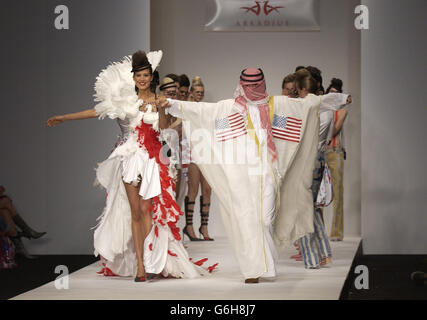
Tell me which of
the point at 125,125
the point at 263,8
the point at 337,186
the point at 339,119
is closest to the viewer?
the point at 125,125

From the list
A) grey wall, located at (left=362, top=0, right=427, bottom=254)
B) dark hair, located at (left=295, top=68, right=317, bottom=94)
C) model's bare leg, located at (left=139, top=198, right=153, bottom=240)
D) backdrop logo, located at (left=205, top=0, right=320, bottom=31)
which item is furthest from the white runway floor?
backdrop logo, located at (left=205, top=0, right=320, bottom=31)

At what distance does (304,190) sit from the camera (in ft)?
17.2

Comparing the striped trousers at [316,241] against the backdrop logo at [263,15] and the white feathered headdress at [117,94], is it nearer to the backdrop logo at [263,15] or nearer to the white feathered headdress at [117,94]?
the white feathered headdress at [117,94]

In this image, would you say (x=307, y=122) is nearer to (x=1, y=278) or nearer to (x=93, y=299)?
(x=93, y=299)

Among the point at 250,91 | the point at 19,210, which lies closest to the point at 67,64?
the point at 19,210

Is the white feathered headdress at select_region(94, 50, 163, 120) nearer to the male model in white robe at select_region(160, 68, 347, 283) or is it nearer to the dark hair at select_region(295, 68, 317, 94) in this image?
the male model in white robe at select_region(160, 68, 347, 283)

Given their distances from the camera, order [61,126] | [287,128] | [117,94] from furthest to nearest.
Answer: [61,126], [287,128], [117,94]

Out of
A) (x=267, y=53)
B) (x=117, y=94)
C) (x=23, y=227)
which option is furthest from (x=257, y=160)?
(x=267, y=53)

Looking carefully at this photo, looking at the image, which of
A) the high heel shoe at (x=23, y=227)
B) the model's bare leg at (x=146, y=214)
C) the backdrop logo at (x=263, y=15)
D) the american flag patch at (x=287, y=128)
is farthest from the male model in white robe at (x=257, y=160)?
the backdrop logo at (x=263, y=15)

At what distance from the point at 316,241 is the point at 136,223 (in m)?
1.45

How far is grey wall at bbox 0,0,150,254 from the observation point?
20.3 ft

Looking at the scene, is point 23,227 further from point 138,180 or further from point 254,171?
point 254,171

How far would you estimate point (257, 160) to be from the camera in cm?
488

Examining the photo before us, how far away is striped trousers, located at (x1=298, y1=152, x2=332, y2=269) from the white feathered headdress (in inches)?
60.9
